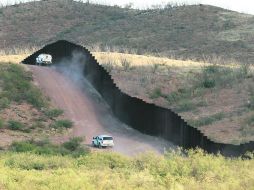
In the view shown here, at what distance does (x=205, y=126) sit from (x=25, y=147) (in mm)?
13237

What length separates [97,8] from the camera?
133m

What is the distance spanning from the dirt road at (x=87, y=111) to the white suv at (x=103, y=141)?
1.86 ft

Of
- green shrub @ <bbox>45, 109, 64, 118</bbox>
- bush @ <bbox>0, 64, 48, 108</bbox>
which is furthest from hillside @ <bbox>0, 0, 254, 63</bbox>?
green shrub @ <bbox>45, 109, 64, 118</bbox>

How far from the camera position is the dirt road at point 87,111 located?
4694 cm

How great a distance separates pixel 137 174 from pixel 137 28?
8609 centimetres

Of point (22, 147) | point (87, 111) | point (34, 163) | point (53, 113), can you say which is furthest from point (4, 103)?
point (34, 163)

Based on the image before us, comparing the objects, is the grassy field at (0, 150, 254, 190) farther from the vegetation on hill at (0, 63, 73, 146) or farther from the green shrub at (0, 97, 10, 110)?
the green shrub at (0, 97, 10, 110)

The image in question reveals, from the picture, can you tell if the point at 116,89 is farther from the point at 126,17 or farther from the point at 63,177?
the point at 126,17

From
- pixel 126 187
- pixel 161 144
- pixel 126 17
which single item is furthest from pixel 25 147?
pixel 126 17

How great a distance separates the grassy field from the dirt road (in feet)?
Result: 40.7

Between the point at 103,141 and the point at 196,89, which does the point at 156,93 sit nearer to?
the point at 196,89

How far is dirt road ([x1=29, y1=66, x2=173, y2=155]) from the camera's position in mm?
46938

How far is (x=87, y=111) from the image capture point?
182 feet

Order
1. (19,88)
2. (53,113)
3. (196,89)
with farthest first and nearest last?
(196,89), (19,88), (53,113)
